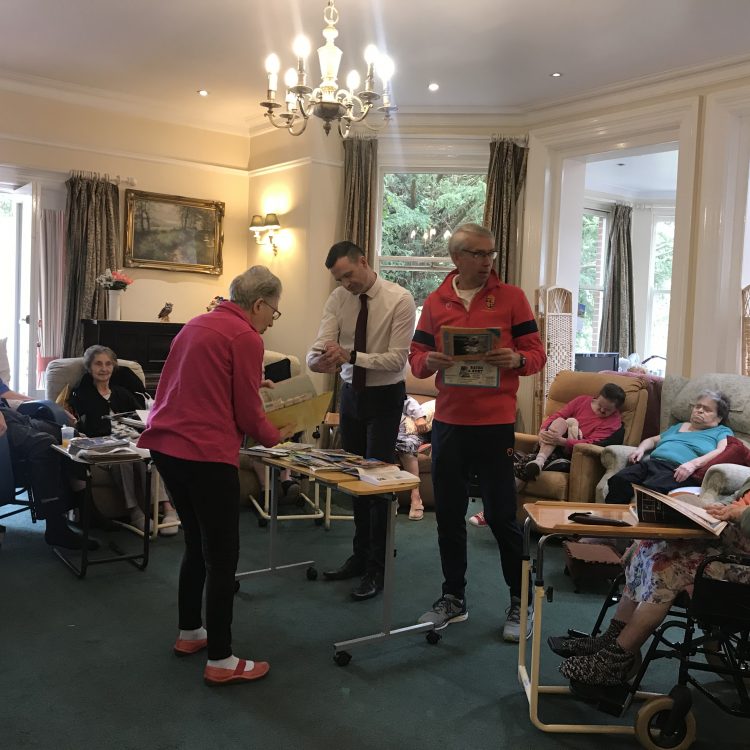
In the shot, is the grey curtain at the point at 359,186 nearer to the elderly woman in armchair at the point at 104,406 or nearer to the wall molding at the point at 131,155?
the wall molding at the point at 131,155

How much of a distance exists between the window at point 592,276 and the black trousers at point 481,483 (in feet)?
22.5

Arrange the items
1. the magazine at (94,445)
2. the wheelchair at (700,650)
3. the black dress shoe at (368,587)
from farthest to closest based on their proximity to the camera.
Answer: the magazine at (94,445) → the black dress shoe at (368,587) → the wheelchair at (700,650)

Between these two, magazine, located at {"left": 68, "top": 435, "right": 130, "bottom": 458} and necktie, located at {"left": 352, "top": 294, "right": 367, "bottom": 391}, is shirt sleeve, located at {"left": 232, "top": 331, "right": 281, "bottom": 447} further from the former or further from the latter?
magazine, located at {"left": 68, "top": 435, "right": 130, "bottom": 458}

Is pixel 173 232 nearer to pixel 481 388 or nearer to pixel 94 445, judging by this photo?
pixel 94 445

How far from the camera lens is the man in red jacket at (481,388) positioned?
275cm

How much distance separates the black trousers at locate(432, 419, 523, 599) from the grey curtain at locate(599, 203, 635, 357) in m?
7.03

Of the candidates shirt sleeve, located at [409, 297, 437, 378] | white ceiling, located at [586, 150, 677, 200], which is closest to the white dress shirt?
shirt sleeve, located at [409, 297, 437, 378]

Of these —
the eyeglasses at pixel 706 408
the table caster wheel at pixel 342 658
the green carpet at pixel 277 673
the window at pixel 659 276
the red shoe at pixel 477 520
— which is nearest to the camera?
the green carpet at pixel 277 673

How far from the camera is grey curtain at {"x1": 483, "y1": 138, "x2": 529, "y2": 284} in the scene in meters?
6.28

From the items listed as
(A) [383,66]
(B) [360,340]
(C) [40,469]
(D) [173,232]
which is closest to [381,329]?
(B) [360,340]

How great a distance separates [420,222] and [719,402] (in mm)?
3492

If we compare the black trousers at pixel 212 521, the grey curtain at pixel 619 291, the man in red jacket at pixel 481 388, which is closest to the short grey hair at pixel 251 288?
the black trousers at pixel 212 521

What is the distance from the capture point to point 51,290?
6578 millimetres

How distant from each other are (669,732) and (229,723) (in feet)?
4.20
